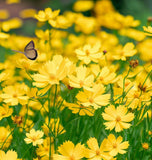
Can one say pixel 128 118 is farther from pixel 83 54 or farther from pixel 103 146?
pixel 83 54

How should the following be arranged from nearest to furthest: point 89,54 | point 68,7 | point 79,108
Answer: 1. point 79,108
2. point 89,54
3. point 68,7

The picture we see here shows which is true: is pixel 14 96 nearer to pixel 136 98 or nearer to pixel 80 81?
pixel 80 81

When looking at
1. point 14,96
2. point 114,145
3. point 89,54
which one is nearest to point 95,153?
point 114,145

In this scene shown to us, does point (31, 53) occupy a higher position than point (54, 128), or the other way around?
point (31, 53)

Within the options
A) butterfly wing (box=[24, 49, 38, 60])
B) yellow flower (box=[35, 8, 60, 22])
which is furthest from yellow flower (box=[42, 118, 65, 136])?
yellow flower (box=[35, 8, 60, 22])

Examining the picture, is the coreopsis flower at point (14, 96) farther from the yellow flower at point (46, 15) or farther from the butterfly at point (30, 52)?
the yellow flower at point (46, 15)

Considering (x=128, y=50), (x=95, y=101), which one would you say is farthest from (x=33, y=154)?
(x=128, y=50)

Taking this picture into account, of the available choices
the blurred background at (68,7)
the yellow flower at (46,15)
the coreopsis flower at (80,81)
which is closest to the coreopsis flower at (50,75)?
the coreopsis flower at (80,81)

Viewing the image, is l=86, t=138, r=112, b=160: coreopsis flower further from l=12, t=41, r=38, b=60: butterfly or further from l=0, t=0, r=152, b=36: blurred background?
l=0, t=0, r=152, b=36: blurred background
